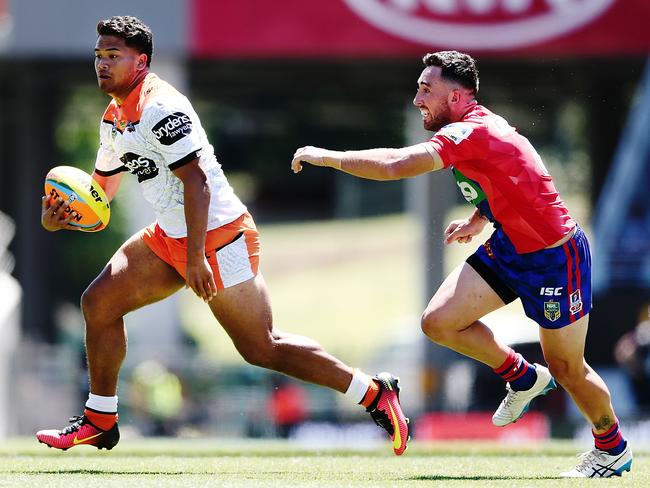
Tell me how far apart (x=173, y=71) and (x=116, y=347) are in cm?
1053

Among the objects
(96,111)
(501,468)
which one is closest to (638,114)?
(501,468)

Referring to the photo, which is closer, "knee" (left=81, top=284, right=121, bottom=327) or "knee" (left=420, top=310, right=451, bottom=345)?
"knee" (left=420, top=310, right=451, bottom=345)

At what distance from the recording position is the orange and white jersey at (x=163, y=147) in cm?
709

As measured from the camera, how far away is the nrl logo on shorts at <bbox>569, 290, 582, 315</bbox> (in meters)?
7.12

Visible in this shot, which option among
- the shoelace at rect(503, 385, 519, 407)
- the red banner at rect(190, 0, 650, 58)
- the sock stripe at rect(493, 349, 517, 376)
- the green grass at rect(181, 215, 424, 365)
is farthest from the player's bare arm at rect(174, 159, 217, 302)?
the green grass at rect(181, 215, 424, 365)

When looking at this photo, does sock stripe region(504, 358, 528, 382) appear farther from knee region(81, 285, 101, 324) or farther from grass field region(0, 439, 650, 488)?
knee region(81, 285, 101, 324)

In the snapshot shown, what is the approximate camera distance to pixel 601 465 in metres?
7.16

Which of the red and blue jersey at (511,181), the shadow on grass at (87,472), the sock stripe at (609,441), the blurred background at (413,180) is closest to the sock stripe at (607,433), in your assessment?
the sock stripe at (609,441)

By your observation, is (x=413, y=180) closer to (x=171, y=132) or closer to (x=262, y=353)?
(x=262, y=353)

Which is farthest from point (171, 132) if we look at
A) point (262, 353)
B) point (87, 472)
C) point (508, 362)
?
point (508, 362)

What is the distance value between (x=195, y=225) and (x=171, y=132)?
19.1 inches

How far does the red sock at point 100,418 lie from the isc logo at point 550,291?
2.42 meters

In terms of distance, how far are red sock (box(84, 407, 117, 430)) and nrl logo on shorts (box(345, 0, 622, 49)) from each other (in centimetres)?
958

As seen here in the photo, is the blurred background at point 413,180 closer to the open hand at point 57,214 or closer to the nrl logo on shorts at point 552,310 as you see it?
the nrl logo on shorts at point 552,310
